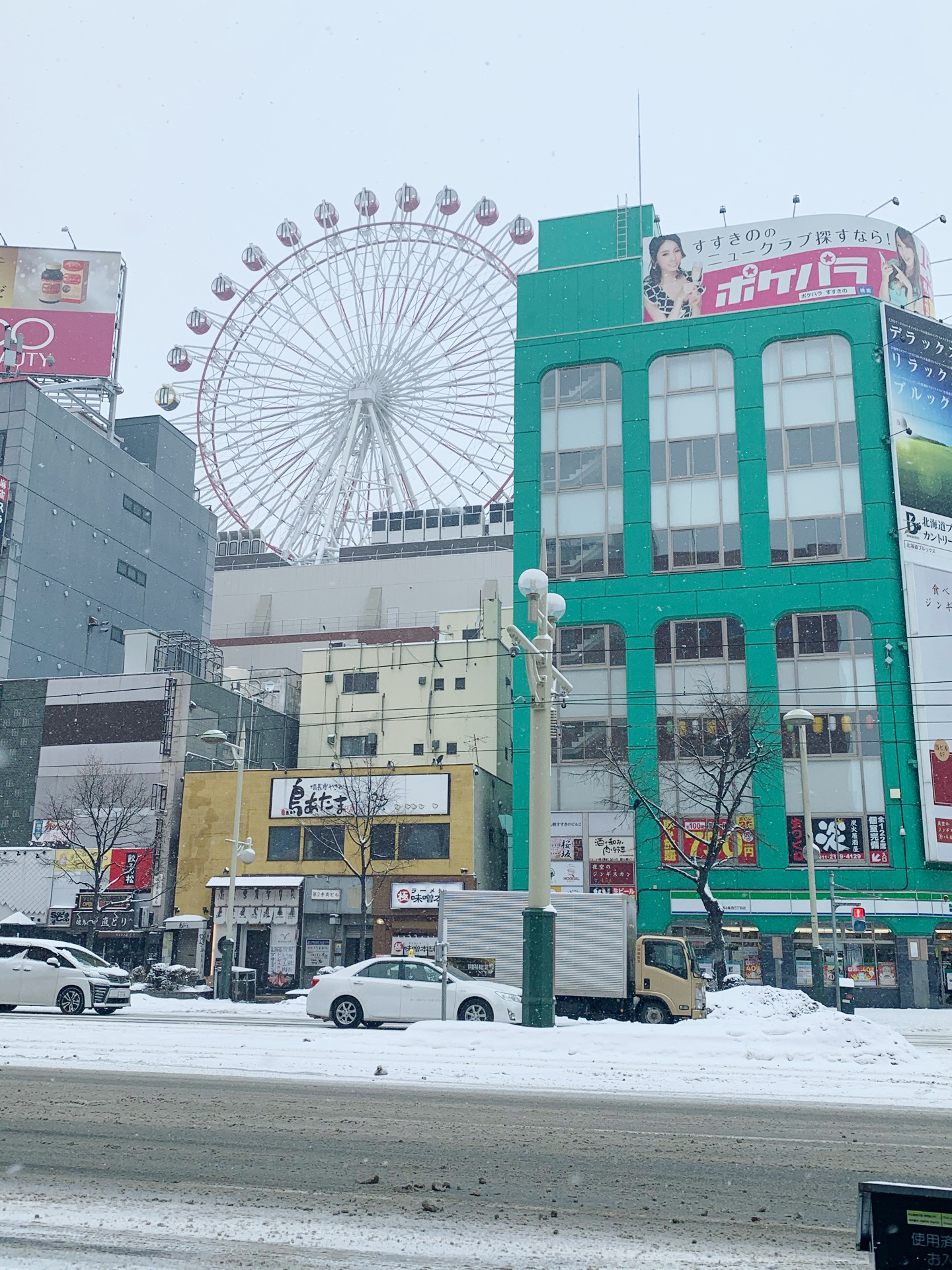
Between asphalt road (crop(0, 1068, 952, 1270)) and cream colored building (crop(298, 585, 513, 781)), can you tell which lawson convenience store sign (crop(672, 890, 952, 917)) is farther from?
asphalt road (crop(0, 1068, 952, 1270))

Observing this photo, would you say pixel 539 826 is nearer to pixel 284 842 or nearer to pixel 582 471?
pixel 284 842

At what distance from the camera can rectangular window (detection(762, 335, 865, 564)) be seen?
50.1 metres

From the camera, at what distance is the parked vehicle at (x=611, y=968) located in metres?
27.6

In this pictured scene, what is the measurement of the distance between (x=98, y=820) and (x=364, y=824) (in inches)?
458

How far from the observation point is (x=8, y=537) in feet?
211

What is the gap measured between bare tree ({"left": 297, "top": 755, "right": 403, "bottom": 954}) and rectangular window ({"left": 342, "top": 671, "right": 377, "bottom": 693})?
43.0 ft

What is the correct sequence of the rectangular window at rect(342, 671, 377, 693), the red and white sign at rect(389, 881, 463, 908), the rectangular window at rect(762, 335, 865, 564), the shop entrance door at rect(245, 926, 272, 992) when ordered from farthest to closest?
the rectangular window at rect(342, 671, 377, 693) < the rectangular window at rect(762, 335, 865, 564) < the shop entrance door at rect(245, 926, 272, 992) < the red and white sign at rect(389, 881, 463, 908)

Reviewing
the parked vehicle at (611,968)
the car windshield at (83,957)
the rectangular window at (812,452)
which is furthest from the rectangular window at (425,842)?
the car windshield at (83,957)

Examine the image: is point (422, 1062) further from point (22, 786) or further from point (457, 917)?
point (22, 786)

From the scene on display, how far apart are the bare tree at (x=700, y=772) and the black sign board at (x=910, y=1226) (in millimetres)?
36369

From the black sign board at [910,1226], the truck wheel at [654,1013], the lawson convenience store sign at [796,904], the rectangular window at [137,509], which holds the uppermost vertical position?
the rectangular window at [137,509]

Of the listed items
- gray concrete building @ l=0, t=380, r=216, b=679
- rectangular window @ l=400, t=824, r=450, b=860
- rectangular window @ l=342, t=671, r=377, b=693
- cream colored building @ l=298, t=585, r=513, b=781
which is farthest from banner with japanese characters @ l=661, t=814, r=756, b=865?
gray concrete building @ l=0, t=380, r=216, b=679

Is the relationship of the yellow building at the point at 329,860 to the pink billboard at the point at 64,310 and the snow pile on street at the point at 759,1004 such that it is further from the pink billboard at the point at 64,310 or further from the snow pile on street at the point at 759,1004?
the pink billboard at the point at 64,310

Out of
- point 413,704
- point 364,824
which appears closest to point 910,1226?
point 364,824
